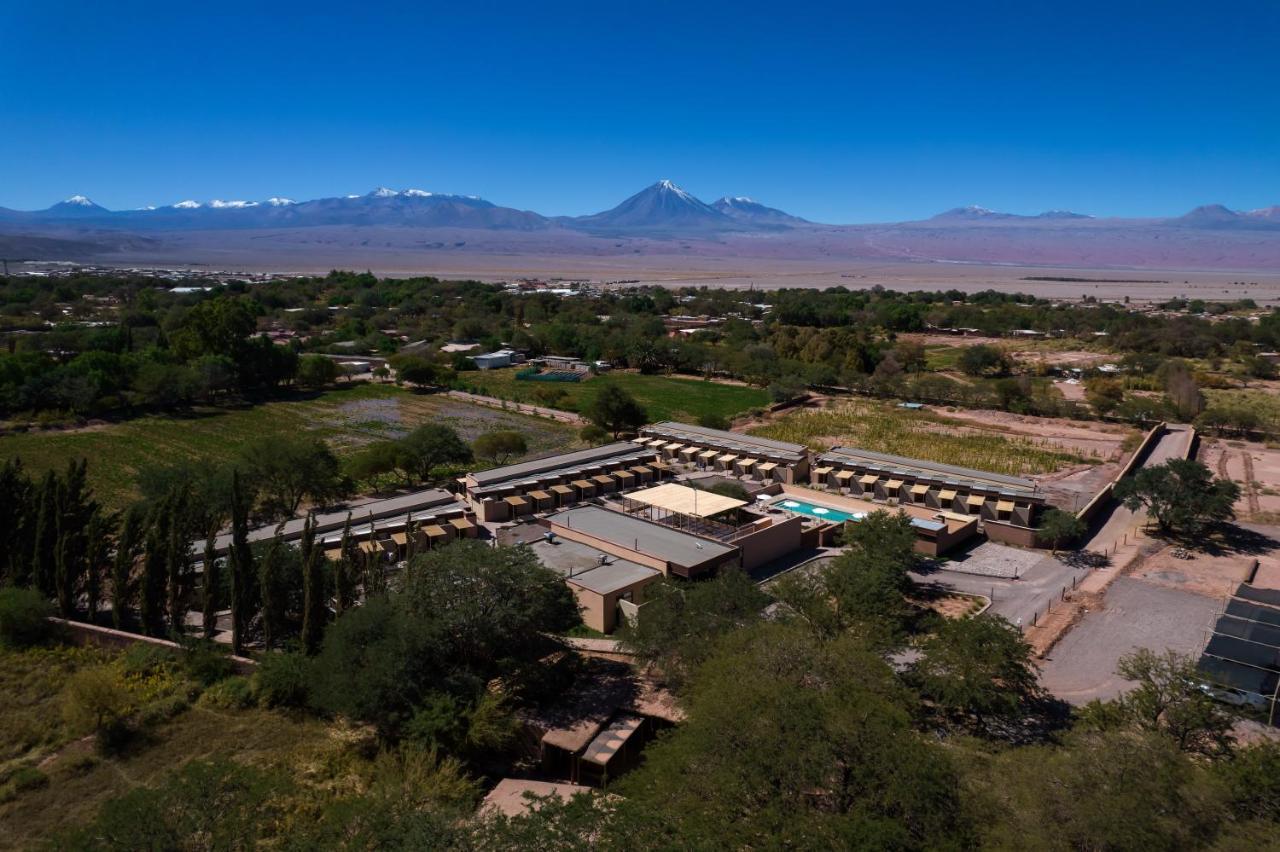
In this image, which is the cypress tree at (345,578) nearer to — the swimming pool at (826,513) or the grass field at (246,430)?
the grass field at (246,430)

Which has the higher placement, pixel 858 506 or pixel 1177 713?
pixel 1177 713

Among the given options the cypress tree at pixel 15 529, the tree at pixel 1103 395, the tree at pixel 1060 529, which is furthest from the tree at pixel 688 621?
the tree at pixel 1103 395

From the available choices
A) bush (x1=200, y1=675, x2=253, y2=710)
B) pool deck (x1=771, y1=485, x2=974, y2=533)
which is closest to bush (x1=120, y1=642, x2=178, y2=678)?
bush (x1=200, y1=675, x2=253, y2=710)

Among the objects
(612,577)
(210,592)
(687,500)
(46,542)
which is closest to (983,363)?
(687,500)

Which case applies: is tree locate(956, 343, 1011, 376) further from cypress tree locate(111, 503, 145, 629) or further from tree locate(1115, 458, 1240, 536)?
cypress tree locate(111, 503, 145, 629)

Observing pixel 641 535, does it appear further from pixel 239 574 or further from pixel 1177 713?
pixel 1177 713
